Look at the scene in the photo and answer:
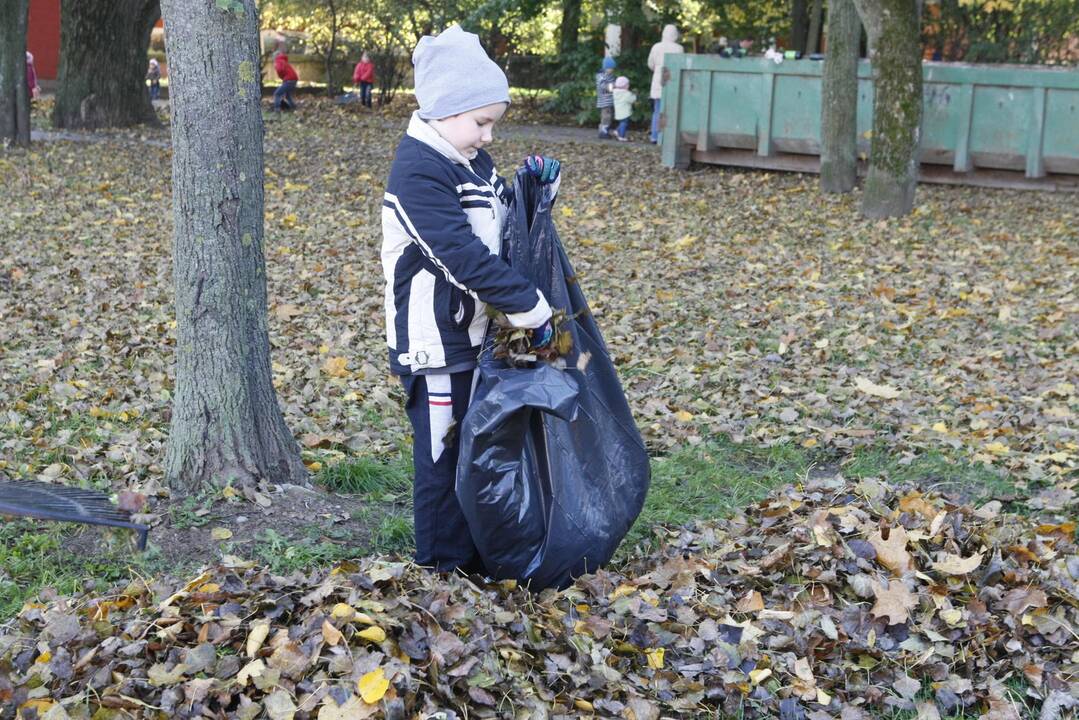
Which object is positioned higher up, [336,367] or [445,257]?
[445,257]

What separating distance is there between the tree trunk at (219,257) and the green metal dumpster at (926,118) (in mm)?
10954

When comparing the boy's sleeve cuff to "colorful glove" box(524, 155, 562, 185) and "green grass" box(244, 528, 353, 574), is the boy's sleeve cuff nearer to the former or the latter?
"colorful glove" box(524, 155, 562, 185)

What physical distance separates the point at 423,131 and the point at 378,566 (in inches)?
51.9

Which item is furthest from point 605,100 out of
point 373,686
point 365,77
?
point 373,686

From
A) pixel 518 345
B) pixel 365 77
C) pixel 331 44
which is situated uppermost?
pixel 331 44

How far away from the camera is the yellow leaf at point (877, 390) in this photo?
6.58 m

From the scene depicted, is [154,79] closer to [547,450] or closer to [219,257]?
[219,257]

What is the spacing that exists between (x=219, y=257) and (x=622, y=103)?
1762cm

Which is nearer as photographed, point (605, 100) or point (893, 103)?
point (893, 103)

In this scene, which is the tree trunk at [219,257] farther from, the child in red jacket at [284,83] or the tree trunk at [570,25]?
the tree trunk at [570,25]

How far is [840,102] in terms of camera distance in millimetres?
14055

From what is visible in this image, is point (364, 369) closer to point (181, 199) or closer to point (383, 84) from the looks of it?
point (181, 199)

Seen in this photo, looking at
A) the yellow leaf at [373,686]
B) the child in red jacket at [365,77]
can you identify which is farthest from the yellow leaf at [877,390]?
the child in red jacket at [365,77]

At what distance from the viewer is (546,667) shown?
131 inches
